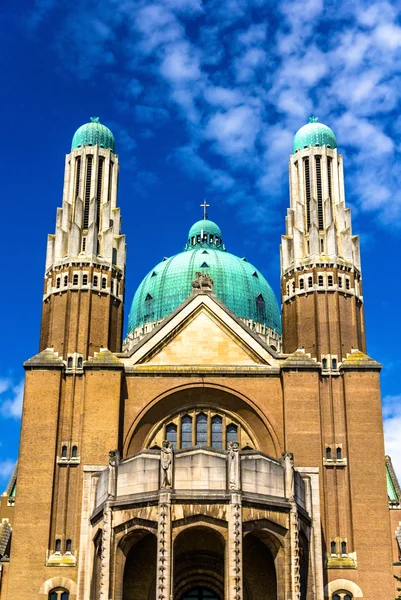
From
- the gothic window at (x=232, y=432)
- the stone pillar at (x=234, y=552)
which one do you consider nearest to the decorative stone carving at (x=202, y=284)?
the gothic window at (x=232, y=432)

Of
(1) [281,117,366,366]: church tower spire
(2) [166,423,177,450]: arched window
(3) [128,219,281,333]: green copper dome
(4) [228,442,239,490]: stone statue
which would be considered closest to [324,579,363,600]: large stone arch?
(4) [228,442,239,490]: stone statue

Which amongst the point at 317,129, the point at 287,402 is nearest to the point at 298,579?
the point at 287,402

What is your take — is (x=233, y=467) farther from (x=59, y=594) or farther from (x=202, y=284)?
(x=202, y=284)

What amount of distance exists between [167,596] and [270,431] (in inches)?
494

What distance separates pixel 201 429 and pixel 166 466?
9.69m

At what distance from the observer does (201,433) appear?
4566 centimetres

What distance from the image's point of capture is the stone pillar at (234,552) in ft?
112

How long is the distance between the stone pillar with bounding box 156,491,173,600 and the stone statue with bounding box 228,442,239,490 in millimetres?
2457

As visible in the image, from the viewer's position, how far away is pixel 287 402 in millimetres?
44312

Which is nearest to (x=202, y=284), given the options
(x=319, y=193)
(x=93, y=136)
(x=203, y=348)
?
(x=203, y=348)

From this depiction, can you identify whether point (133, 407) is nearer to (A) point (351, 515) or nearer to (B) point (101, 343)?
(B) point (101, 343)

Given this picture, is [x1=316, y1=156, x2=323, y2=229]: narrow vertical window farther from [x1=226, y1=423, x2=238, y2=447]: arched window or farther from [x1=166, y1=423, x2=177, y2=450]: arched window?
[x1=166, y1=423, x2=177, y2=450]: arched window

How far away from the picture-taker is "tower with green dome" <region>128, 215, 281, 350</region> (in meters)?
65.9

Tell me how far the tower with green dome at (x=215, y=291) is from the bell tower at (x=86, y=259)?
14.3 metres
